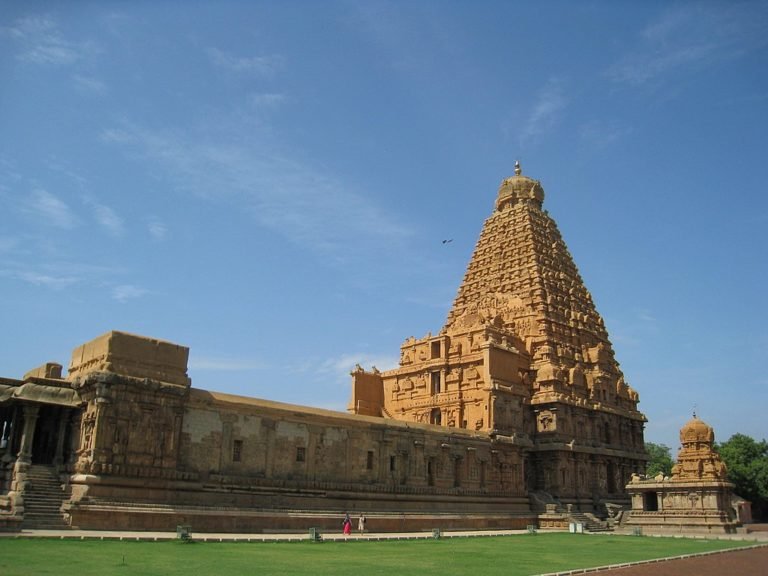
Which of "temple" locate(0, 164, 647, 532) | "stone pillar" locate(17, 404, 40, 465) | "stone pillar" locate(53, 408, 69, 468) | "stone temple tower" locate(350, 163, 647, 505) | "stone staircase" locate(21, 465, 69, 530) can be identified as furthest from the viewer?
"stone temple tower" locate(350, 163, 647, 505)

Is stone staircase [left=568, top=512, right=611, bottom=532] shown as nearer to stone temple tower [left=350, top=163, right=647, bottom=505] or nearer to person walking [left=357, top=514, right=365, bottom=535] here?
stone temple tower [left=350, top=163, right=647, bottom=505]

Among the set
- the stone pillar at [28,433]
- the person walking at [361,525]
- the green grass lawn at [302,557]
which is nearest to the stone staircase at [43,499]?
the stone pillar at [28,433]

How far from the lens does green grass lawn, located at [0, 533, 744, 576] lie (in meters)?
18.3

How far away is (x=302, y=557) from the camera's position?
23.1 meters

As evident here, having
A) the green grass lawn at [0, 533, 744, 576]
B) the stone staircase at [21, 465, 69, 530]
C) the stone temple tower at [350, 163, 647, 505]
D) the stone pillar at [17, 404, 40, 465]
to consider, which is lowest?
the green grass lawn at [0, 533, 744, 576]

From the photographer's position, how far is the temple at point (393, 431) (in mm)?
31453

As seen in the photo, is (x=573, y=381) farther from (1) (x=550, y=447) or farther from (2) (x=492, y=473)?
(2) (x=492, y=473)

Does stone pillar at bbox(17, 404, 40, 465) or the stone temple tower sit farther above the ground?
the stone temple tower

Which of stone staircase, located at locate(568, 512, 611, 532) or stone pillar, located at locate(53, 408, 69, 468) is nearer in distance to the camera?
stone pillar, located at locate(53, 408, 69, 468)

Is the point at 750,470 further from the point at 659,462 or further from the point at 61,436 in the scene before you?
the point at 61,436

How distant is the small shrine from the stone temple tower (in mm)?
6085

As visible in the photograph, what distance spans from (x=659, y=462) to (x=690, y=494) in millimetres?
54031

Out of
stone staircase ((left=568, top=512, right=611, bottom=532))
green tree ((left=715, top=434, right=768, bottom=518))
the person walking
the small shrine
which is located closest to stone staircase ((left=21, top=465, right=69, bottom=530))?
the person walking

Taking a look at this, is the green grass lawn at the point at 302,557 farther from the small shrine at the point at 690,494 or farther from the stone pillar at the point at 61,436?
the small shrine at the point at 690,494
